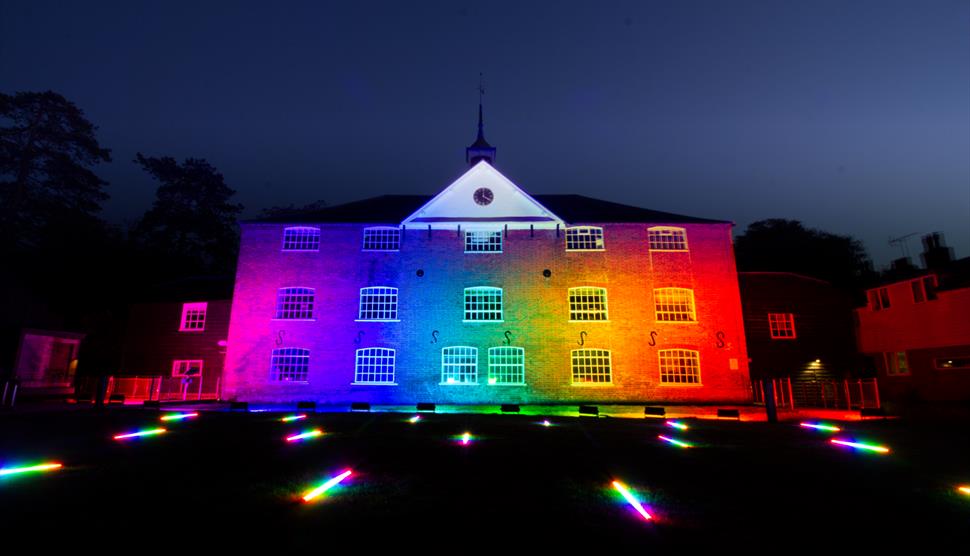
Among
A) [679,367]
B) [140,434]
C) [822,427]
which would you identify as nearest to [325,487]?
[140,434]

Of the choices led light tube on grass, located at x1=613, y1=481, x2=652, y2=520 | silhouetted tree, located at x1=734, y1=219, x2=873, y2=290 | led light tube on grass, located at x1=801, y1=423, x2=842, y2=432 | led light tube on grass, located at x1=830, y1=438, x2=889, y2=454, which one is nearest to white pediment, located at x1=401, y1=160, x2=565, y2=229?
led light tube on grass, located at x1=801, y1=423, x2=842, y2=432

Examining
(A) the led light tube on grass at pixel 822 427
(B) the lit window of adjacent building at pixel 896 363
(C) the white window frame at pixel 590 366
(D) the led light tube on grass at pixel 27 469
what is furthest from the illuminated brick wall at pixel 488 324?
(D) the led light tube on grass at pixel 27 469

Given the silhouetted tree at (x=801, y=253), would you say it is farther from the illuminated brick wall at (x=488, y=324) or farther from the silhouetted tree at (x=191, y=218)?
the silhouetted tree at (x=191, y=218)

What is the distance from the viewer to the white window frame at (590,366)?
70.4 ft

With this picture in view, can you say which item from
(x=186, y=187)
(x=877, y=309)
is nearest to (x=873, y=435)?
(x=877, y=309)

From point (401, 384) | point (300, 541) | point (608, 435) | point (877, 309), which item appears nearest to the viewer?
point (300, 541)

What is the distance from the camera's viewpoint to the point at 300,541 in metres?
4.22

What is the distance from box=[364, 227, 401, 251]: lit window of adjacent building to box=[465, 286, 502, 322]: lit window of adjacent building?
4418mm

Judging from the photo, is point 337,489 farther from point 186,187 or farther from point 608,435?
point 186,187

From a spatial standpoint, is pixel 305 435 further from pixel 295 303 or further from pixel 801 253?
pixel 801 253

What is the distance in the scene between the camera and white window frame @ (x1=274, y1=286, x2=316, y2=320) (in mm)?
22469

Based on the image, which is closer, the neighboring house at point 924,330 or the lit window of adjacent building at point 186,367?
the neighboring house at point 924,330

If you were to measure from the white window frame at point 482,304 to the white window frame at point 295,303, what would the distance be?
7.55 m

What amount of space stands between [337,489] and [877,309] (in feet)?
105
